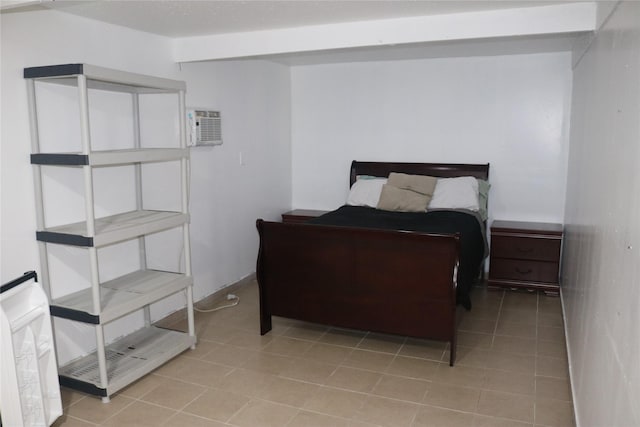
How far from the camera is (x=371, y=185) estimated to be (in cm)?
486

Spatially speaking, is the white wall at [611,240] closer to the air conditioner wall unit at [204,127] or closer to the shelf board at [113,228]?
the shelf board at [113,228]

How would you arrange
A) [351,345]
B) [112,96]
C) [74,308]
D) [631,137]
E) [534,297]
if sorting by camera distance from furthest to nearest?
1. [534,297]
2. [351,345]
3. [112,96]
4. [74,308]
5. [631,137]

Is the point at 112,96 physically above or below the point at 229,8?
below

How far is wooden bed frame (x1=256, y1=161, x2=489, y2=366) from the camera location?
10.3ft

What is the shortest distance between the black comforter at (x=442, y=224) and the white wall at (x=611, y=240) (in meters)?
0.82

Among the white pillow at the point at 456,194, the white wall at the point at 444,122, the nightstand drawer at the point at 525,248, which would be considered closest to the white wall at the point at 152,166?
the white wall at the point at 444,122

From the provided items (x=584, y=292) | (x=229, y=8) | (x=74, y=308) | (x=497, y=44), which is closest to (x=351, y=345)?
(x=584, y=292)

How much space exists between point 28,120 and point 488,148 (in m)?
3.78

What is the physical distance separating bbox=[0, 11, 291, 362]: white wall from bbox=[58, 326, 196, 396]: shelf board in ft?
0.32

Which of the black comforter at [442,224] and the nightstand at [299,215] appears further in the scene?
the nightstand at [299,215]

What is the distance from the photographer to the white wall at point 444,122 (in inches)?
182

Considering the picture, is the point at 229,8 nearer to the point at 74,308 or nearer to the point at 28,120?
the point at 28,120

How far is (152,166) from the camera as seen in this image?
361 cm

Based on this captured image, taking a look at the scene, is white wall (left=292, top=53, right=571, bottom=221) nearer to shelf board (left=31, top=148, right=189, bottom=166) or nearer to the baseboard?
the baseboard
